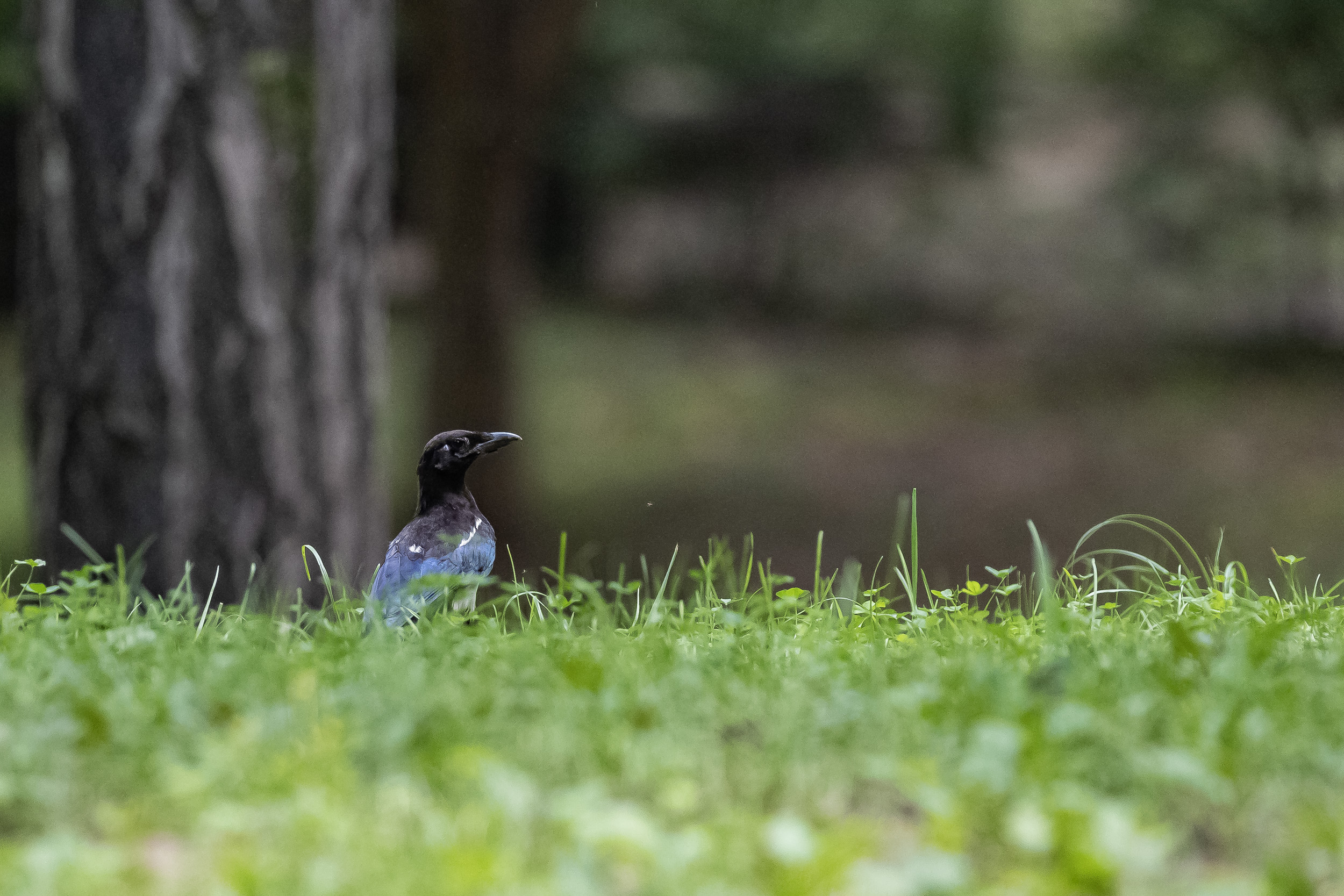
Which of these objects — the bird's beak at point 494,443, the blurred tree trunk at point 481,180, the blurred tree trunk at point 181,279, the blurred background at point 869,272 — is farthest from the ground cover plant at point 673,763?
the blurred background at point 869,272

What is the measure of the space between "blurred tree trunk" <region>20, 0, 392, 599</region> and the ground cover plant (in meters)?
1.76

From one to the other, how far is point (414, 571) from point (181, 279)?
1.81 metres

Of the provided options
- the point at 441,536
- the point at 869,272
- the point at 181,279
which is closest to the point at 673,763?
the point at 441,536

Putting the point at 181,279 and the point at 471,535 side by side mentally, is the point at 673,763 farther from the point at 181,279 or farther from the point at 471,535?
the point at 181,279

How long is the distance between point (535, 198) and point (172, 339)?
50.6ft

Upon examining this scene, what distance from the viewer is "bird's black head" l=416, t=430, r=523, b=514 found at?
396 cm

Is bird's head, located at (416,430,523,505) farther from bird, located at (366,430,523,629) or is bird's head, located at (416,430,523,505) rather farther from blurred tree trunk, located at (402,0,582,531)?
blurred tree trunk, located at (402,0,582,531)

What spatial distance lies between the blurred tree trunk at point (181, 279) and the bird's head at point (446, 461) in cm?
102

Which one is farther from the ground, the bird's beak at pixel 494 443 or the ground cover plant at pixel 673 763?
the bird's beak at pixel 494 443

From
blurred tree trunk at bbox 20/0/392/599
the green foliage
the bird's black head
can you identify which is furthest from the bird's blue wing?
the green foliage

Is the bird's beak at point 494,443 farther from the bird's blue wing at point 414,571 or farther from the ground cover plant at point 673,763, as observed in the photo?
the ground cover plant at point 673,763

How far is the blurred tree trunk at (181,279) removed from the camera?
4602 millimetres

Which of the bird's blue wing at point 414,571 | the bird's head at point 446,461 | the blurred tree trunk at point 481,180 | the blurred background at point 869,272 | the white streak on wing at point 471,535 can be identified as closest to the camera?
the bird's blue wing at point 414,571

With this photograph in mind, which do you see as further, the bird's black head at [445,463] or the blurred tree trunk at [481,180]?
the blurred tree trunk at [481,180]
